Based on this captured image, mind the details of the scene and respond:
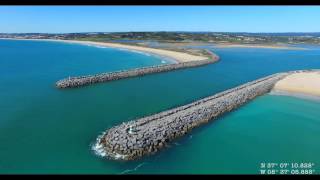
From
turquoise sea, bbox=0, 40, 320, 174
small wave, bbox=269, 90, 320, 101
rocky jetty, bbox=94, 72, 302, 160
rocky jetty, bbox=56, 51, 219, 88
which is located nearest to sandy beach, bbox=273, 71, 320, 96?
small wave, bbox=269, 90, 320, 101

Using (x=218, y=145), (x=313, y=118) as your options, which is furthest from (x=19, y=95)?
(x=313, y=118)

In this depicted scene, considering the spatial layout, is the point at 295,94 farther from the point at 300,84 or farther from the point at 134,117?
the point at 134,117

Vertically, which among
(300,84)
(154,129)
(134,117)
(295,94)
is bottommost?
(134,117)

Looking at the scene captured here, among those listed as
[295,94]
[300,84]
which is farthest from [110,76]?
[300,84]

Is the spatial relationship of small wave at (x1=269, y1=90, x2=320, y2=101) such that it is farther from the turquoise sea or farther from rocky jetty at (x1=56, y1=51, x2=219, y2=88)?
rocky jetty at (x1=56, y1=51, x2=219, y2=88)

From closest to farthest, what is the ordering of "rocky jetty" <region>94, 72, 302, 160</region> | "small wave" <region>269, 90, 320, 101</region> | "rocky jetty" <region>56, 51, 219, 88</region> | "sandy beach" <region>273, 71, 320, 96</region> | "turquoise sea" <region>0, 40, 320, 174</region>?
"turquoise sea" <region>0, 40, 320, 174</region> → "rocky jetty" <region>94, 72, 302, 160</region> → "small wave" <region>269, 90, 320, 101</region> → "sandy beach" <region>273, 71, 320, 96</region> → "rocky jetty" <region>56, 51, 219, 88</region>

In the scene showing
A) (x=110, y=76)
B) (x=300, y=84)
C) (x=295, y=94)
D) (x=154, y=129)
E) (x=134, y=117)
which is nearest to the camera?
(x=154, y=129)
